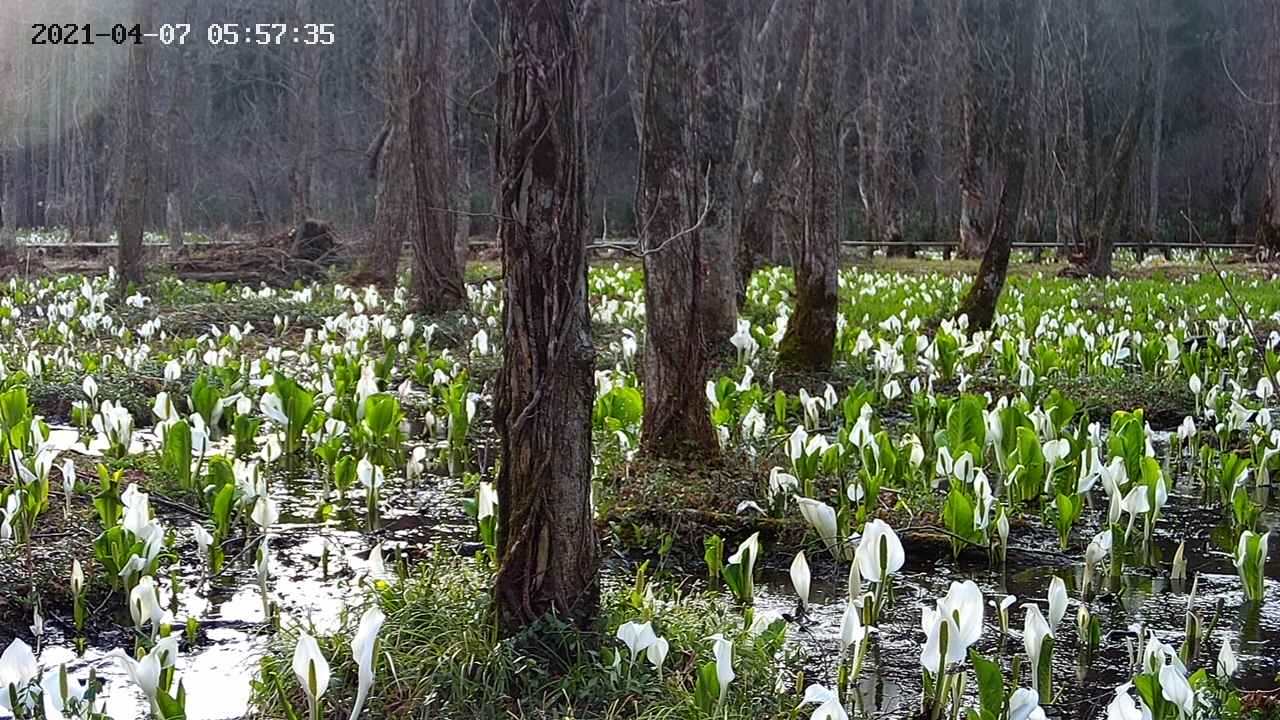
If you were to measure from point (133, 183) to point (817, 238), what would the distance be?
334 inches

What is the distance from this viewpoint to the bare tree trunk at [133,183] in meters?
13.9

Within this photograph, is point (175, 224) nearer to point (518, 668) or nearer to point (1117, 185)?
point (1117, 185)

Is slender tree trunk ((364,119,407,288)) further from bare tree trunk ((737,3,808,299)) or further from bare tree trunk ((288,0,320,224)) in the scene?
bare tree trunk ((288,0,320,224))

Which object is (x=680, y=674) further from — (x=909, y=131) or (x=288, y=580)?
(x=909, y=131)

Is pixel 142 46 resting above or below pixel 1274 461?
above

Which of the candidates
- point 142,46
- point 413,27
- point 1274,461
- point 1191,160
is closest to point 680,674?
point 1274,461

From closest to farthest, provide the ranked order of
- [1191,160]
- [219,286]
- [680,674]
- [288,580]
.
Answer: [680,674] → [288,580] → [219,286] → [1191,160]

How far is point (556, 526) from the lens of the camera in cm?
346

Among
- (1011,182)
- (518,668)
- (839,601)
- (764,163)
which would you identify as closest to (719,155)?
(1011,182)

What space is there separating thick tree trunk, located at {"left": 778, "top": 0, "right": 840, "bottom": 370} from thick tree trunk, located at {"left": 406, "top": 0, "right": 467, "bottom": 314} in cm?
429

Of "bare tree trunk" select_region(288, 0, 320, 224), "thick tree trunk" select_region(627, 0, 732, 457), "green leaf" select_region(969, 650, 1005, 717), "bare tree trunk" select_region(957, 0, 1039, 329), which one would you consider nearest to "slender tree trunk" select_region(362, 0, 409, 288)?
"bare tree trunk" select_region(288, 0, 320, 224)

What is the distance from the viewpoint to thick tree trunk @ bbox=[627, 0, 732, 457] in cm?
573

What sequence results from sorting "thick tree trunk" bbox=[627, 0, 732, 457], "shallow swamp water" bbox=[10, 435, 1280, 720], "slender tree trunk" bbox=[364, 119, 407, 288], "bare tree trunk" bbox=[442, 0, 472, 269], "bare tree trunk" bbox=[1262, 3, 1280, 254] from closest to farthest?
"shallow swamp water" bbox=[10, 435, 1280, 720] < "thick tree trunk" bbox=[627, 0, 732, 457] < "bare tree trunk" bbox=[442, 0, 472, 269] < "slender tree trunk" bbox=[364, 119, 407, 288] < "bare tree trunk" bbox=[1262, 3, 1280, 254]

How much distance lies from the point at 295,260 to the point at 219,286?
301 centimetres
